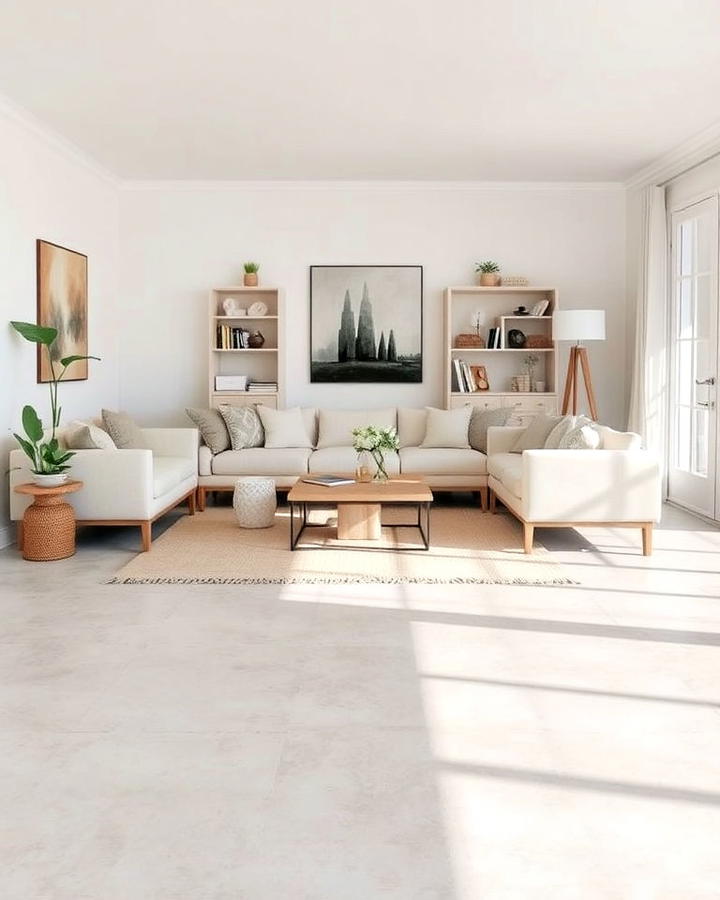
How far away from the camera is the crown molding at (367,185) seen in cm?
891

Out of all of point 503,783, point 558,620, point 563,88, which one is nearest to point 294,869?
point 503,783

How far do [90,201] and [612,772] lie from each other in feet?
22.7

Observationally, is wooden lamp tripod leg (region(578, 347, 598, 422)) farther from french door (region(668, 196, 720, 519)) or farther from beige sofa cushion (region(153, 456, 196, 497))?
beige sofa cushion (region(153, 456, 196, 497))

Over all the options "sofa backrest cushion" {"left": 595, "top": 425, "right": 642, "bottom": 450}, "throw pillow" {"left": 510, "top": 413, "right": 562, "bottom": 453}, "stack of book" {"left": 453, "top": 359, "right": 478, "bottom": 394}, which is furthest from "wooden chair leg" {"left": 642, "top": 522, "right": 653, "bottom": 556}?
"stack of book" {"left": 453, "top": 359, "right": 478, "bottom": 394}

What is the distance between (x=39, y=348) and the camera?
677cm

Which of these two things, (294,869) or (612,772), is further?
(612,772)

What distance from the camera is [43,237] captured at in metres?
7.00

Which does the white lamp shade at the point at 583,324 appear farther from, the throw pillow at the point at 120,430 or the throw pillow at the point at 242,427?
the throw pillow at the point at 120,430

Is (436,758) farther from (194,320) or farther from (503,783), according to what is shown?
(194,320)

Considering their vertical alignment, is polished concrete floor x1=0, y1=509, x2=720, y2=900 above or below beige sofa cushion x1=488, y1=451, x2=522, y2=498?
below

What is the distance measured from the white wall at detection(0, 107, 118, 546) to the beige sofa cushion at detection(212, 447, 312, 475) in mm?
1296

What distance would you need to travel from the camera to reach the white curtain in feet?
26.5

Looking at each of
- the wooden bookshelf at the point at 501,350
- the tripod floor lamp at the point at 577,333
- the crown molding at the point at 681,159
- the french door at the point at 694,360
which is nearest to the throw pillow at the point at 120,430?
the wooden bookshelf at the point at 501,350

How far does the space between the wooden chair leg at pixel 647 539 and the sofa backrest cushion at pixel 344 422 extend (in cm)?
317
